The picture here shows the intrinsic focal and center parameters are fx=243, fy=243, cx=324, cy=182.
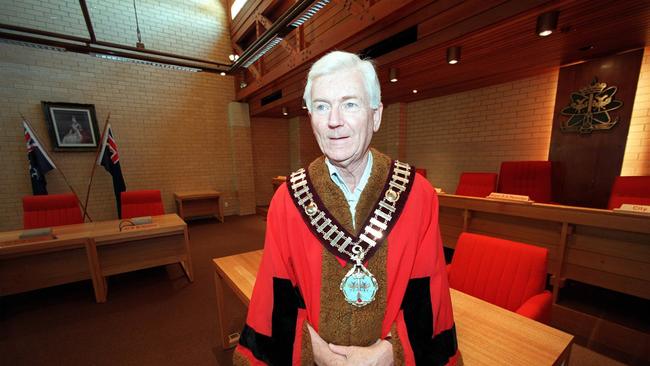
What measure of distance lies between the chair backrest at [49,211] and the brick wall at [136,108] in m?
2.13

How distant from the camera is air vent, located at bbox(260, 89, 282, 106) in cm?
536

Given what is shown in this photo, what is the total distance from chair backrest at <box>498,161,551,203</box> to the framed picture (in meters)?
7.85

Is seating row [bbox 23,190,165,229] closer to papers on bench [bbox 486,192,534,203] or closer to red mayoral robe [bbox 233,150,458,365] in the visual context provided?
red mayoral robe [bbox 233,150,458,365]

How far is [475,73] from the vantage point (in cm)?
402

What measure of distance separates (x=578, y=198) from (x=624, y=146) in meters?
0.88

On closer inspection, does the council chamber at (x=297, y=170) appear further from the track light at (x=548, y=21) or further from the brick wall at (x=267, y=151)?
the brick wall at (x=267, y=151)

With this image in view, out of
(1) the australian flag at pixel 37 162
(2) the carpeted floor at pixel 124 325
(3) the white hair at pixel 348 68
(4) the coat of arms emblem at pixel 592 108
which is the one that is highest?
(4) the coat of arms emblem at pixel 592 108

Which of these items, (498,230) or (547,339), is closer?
(547,339)

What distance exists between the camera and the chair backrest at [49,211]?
3.04 m

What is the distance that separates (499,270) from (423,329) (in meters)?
0.99

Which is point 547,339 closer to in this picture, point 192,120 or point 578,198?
point 578,198

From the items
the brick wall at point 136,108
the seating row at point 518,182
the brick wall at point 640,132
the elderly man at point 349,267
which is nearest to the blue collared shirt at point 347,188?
the elderly man at point 349,267

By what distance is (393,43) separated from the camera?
3.06 m

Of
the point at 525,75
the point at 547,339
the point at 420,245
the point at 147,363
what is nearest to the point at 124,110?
the point at 147,363
